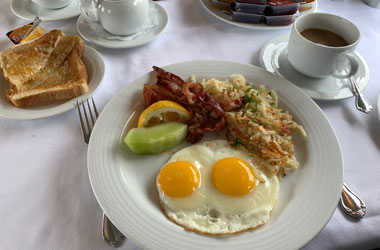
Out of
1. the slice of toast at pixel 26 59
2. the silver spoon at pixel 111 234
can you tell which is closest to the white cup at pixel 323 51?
the silver spoon at pixel 111 234

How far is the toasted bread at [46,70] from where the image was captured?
162 centimetres

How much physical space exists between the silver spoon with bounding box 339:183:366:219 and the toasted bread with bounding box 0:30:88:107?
4.73 feet

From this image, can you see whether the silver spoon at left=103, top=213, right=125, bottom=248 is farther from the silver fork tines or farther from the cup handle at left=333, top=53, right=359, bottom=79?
the cup handle at left=333, top=53, right=359, bottom=79

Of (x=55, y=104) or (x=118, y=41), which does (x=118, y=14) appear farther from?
(x=55, y=104)

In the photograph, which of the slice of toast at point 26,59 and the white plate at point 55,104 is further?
the slice of toast at point 26,59

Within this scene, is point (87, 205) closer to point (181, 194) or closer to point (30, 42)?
point (181, 194)

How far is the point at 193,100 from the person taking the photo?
1553 mm

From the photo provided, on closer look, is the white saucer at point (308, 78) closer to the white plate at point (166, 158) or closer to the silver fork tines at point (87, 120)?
the white plate at point (166, 158)

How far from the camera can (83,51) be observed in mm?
1899

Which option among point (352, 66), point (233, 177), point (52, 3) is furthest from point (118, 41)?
point (352, 66)

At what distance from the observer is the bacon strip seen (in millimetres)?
1543

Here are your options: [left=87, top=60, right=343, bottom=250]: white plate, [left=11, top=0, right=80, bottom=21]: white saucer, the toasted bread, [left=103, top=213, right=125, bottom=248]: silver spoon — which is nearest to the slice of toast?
the toasted bread

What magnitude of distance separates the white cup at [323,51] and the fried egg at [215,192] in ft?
2.39

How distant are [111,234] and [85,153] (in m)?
0.49
